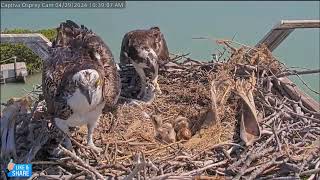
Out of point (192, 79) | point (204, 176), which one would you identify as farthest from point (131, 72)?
point (204, 176)

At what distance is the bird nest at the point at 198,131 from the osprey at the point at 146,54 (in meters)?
0.17

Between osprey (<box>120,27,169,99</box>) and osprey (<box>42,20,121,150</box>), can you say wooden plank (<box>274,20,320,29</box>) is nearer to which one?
osprey (<box>120,27,169,99</box>)

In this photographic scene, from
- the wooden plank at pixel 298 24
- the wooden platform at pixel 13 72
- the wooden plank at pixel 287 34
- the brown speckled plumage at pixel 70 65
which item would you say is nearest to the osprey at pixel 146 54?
the brown speckled plumage at pixel 70 65

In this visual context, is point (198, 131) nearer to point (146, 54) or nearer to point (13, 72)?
point (146, 54)

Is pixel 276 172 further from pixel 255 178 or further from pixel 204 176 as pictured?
pixel 204 176

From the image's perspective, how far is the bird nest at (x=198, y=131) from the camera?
3836mm

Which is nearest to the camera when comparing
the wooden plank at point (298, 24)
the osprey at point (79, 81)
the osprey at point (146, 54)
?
the osprey at point (79, 81)

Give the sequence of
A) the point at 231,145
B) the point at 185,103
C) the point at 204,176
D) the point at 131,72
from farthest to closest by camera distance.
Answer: the point at 131,72 → the point at 185,103 → the point at 231,145 → the point at 204,176

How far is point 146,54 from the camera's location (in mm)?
4910

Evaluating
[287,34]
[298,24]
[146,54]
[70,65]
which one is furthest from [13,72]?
[298,24]

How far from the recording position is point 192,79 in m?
5.38

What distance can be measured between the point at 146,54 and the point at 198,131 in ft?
2.80

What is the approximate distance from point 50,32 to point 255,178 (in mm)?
4570

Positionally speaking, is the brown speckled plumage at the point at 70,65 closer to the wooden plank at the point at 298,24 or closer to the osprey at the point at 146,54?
the osprey at the point at 146,54
